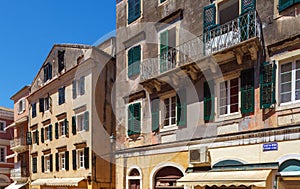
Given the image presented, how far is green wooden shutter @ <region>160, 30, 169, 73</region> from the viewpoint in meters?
12.5

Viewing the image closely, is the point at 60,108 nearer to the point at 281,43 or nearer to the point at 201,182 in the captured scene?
the point at 201,182

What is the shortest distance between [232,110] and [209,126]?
1.08m

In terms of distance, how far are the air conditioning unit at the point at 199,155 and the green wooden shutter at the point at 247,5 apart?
506 cm

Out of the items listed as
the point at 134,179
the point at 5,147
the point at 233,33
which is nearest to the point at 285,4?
the point at 233,33

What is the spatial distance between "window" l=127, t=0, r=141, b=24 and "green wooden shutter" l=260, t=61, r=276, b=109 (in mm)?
7711

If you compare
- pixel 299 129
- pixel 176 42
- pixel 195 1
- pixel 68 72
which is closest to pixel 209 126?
pixel 299 129

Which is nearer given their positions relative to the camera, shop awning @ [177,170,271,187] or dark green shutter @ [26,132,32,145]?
shop awning @ [177,170,271,187]

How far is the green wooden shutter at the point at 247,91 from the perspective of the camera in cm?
943

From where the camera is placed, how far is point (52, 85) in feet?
76.5

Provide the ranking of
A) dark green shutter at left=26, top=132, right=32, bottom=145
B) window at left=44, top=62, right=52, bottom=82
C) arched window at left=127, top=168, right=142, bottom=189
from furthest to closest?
dark green shutter at left=26, top=132, right=32, bottom=145, window at left=44, top=62, right=52, bottom=82, arched window at left=127, top=168, right=142, bottom=189

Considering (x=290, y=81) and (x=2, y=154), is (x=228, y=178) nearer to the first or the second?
(x=290, y=81)

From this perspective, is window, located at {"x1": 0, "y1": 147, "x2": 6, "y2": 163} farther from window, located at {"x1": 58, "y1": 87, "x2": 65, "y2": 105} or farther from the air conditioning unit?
the air conditioning unit

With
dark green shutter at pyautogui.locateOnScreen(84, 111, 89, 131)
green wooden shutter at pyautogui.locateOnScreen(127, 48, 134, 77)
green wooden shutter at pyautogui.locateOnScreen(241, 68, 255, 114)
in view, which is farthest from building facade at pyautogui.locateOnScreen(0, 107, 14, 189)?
green wooden shutter at pyautogui.locateOnScreen(241, 68, 255, 114)

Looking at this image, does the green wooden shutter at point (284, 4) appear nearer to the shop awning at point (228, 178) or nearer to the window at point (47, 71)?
the shop awning at point (228, 178)
